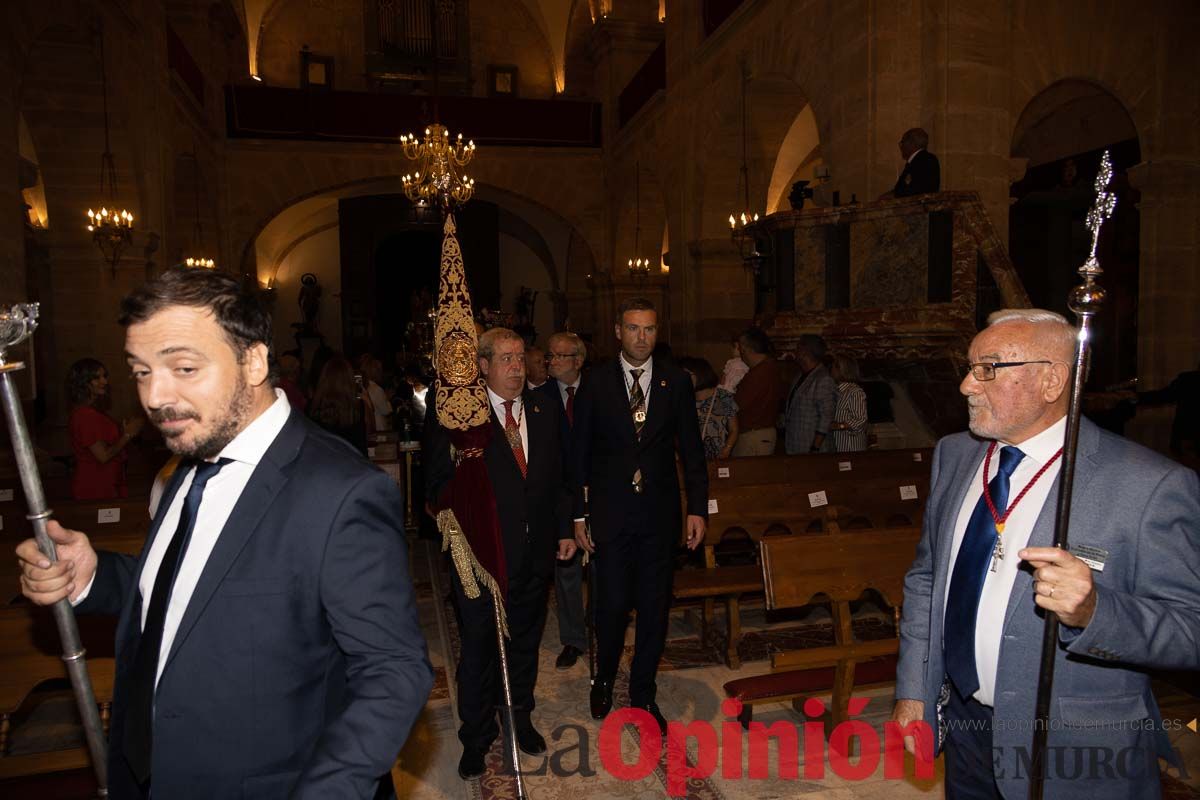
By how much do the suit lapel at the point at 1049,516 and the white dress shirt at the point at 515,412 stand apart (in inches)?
79.7

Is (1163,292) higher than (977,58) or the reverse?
the reverse

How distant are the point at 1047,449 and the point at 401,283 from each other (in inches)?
792

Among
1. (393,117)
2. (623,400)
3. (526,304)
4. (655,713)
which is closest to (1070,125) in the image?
(623,400)

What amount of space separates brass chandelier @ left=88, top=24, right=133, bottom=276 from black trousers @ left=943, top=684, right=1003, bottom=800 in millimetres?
9813

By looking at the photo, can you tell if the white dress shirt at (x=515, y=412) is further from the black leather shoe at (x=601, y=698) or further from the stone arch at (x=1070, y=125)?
the stone arch at (x=1070, y=125)

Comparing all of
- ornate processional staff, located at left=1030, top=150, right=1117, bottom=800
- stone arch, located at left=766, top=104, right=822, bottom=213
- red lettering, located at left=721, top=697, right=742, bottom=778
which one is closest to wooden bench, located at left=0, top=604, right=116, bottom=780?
red lettering, located at left=721, top=697, right=742, bottom=778

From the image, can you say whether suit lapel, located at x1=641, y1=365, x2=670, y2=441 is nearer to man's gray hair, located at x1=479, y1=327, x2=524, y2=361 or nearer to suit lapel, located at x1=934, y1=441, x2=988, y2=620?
man's gray hair, located at x1=479, y1=327, x2=524, y2=361

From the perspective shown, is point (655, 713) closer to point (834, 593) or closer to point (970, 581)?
point (834, 593)

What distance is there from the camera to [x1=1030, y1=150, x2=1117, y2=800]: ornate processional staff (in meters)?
1.45

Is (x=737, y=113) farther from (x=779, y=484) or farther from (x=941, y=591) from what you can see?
(x=941, y=591)

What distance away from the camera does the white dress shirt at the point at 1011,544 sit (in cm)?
181

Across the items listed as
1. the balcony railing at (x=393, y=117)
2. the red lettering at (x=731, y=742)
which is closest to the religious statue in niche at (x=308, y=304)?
the balcony railing at (x=393, y=117)

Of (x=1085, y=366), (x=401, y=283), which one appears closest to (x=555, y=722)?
(x=1085, y=366)

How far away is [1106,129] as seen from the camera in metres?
10.6
